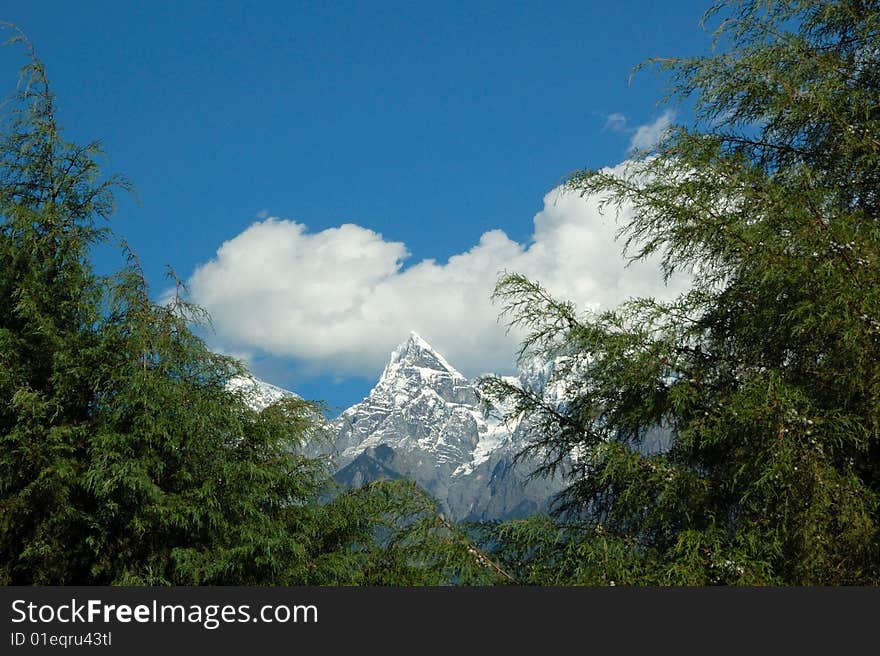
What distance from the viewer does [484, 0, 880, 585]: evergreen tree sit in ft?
9.32

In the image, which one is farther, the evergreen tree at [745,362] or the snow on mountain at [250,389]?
the snow on mountain at [250,389]

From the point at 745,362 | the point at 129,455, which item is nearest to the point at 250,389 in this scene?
the point at 129,455

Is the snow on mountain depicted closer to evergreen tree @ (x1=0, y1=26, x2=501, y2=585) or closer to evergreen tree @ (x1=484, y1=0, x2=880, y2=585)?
evergreen tree @ (x1=0, y1=26, x2=501, y2=585)

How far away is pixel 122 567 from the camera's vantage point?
3.68 meters

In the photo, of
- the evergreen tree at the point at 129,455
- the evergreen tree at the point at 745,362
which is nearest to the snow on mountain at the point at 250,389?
the evergreen tree at the point at 129,455

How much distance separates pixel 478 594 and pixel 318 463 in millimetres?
1872

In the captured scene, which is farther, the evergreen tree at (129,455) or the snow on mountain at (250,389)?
the snow on mountain at (250,389)

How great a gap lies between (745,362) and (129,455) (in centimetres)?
280

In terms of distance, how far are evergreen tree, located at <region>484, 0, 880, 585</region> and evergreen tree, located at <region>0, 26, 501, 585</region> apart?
76cm

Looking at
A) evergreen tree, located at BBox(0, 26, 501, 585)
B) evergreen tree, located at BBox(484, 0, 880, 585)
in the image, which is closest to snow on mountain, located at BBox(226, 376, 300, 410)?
evergreen tree, located at BBox(0, 26, 501, 585)

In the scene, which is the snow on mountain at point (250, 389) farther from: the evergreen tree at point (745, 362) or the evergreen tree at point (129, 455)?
the evergreen tree at point (745, 362)

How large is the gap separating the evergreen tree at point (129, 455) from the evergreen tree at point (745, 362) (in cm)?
76

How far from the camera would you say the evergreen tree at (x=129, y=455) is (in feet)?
11.6

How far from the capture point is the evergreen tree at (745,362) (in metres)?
2.84
